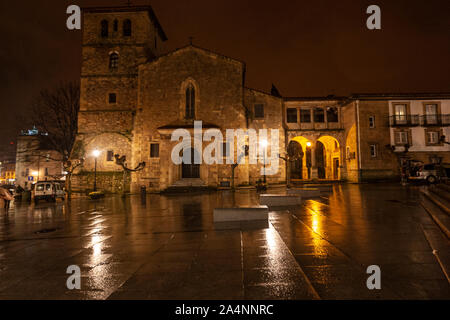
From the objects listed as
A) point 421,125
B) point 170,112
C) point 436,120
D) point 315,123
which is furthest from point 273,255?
point 436,120

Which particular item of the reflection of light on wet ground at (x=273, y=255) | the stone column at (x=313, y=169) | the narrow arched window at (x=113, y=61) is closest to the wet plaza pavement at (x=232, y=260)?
the reflection of light on wet ground at (x=273, y=255)

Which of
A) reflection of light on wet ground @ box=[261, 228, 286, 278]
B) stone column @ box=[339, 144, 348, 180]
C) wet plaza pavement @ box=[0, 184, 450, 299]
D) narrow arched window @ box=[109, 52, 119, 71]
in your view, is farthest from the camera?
stone column @ box=[339, 144, 348, 180]

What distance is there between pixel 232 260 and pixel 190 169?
18.2m

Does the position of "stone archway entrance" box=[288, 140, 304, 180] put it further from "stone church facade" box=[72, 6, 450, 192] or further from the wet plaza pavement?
the wet plaza pavement

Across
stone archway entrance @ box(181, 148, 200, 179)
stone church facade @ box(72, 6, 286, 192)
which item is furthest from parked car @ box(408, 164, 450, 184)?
stone archway entrance @ box(181, 148, 200, 179)

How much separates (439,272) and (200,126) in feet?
62.0

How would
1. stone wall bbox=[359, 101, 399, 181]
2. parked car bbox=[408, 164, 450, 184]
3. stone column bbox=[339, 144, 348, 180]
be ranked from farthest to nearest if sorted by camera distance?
1. stone column bbox=[339, 144, 348, 180]
2. stone wall bbox=[359, 101, 399, 181]
3. parked car bbox=[408, 164, 450, 184]

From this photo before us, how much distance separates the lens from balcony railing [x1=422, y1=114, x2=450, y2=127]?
27.2 metres

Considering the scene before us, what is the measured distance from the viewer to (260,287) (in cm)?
334

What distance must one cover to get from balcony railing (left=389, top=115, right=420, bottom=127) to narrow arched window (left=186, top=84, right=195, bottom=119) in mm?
22432

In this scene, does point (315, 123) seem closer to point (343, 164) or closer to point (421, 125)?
point (343, 164)

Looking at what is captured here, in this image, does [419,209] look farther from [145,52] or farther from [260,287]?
[145,52]

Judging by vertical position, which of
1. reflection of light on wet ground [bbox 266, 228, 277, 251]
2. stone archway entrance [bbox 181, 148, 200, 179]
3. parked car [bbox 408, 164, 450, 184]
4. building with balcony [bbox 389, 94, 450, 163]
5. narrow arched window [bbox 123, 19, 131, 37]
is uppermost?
narrow arched window [bbox 123, 19, 131, 37]

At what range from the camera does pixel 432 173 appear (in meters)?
20.8
